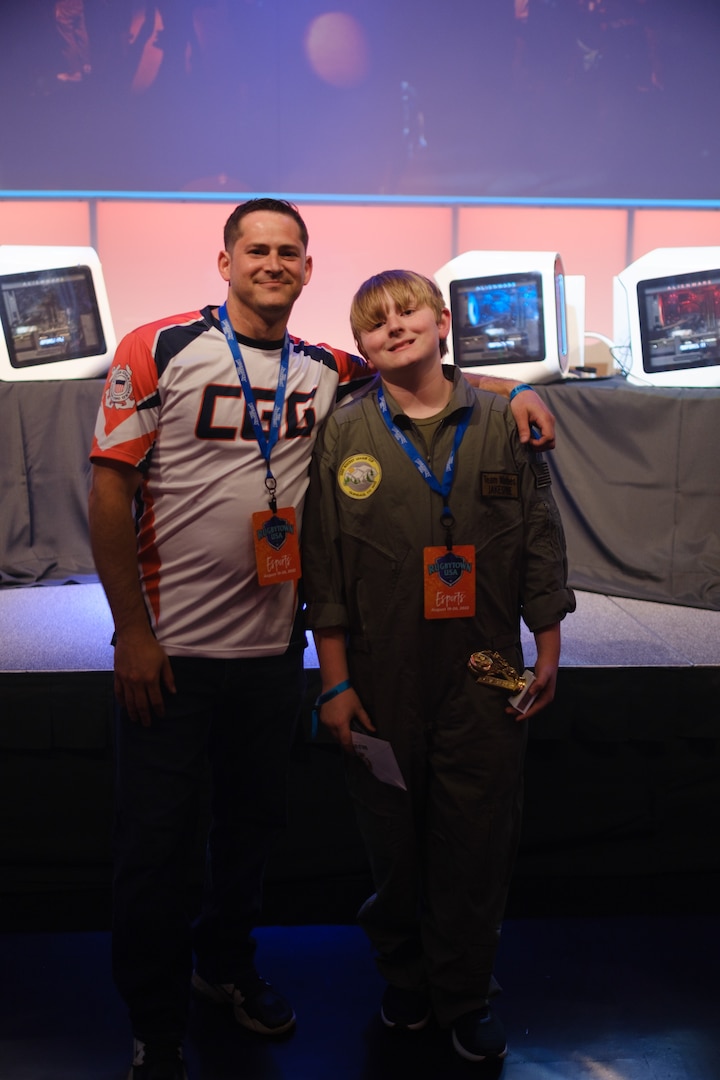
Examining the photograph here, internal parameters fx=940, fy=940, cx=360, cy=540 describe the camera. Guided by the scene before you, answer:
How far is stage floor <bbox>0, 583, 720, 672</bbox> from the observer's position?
203 cm

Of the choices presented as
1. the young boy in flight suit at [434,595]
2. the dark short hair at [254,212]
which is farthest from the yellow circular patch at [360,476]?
the dark short hair at [254,212]

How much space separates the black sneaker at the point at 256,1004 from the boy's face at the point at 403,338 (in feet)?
3.47

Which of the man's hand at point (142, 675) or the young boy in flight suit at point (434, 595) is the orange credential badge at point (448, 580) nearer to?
the young boy in flight suit at point (434, 595)

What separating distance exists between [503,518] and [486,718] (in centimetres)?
31

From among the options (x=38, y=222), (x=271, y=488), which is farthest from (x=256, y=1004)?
(x=38, y=222)

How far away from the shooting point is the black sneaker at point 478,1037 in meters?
1.49

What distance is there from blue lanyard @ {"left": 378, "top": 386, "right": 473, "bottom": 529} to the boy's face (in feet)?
0.28

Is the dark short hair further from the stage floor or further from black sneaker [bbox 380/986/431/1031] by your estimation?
black sneaker [bbox 380/986/431/1031]

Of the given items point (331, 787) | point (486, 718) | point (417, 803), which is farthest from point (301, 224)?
point (331, 787)

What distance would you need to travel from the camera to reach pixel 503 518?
1432 mm

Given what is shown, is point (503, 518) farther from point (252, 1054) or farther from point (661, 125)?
point (661, 125)

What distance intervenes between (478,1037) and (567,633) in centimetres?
101

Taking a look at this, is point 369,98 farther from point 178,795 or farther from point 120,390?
point 178,795

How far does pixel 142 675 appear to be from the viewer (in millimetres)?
1354
